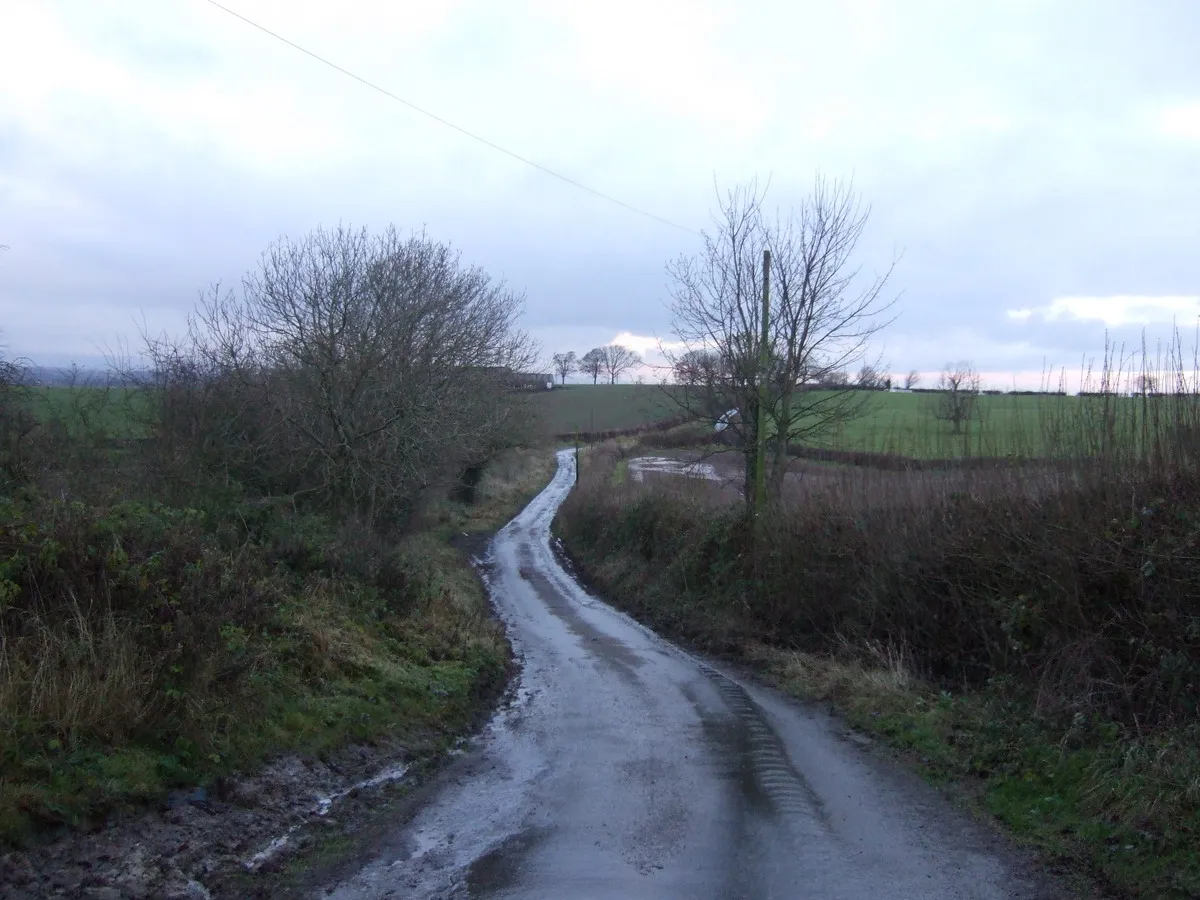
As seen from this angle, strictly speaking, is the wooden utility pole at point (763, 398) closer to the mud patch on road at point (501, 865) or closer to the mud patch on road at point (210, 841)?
the mud patch on road at point (210, 841)

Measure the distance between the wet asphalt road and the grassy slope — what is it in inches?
58.5

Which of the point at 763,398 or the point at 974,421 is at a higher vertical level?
the point at 763,398

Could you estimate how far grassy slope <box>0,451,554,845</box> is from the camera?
21.1 feet

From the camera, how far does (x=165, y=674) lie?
25.0 feet

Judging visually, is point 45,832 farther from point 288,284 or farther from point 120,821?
point 288,284

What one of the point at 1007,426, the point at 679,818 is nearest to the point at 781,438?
the point at 1007,426

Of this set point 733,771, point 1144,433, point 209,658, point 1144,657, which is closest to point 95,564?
point 209,658

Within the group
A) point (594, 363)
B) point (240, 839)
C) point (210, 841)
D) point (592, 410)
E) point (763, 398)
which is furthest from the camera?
point (594, 363)

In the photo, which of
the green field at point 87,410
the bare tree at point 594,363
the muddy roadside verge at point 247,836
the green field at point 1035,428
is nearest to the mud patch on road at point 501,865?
the muddy roadside verge at point 247,836

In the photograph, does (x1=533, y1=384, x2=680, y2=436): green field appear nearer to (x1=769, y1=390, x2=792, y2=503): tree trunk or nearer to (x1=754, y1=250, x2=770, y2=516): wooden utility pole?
(x1=769, y1=390, x2=792, y2=503): tree trunk

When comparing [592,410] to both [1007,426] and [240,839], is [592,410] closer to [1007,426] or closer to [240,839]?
[1007,426]

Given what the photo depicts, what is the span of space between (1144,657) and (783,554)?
31.9 ft

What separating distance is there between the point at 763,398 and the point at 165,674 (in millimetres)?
16030

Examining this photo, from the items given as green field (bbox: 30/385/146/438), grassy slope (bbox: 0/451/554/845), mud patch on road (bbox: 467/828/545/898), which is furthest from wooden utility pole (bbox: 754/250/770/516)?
mud patch on road (bbox: 467/828/545/898)
